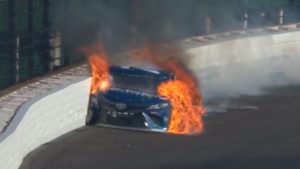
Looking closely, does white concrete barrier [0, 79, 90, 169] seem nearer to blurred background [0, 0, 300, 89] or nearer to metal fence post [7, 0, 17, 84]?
metal fence post [7, 0, 17, 84]

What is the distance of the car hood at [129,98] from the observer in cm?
2394

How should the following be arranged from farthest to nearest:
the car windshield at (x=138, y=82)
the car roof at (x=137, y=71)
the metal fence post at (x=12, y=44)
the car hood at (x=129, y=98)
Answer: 1. the metal fence post at (x=12, y=44)
2. the car roof at (x=137, y=71)
3. the car windshield at (x=138, y=82)
4. the car hood at (x=129, y=98)

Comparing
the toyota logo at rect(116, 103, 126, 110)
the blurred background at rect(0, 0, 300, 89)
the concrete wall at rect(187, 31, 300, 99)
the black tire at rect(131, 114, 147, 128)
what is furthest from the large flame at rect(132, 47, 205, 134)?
the blurred background at rect(0, 0, 300, 89)

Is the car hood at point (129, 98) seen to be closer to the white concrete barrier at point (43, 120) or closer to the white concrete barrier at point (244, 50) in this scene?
the white concrete barrier at point (43, 120)

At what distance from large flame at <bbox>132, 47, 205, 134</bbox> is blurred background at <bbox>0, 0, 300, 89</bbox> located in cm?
223

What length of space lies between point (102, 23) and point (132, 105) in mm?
8664

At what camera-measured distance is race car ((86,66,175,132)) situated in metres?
23.8

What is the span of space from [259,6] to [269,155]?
61.3 feet

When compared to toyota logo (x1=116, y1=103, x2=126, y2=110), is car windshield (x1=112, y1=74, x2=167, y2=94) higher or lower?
higher

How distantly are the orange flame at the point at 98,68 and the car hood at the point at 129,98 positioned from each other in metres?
0.30

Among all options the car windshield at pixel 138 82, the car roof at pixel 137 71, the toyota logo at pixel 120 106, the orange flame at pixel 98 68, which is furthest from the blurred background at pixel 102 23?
the toyota logo at pixel 120 106

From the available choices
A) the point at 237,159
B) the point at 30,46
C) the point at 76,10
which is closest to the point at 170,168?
the point at 237,159

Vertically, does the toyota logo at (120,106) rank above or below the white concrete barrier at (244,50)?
below

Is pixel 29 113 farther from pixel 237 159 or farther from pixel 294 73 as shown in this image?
pixel 294 73
